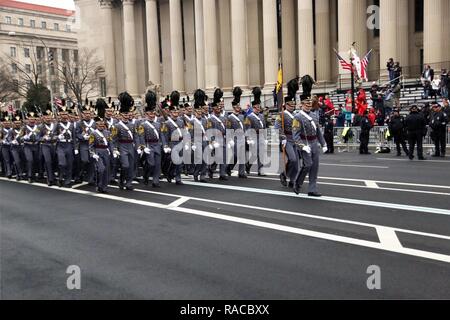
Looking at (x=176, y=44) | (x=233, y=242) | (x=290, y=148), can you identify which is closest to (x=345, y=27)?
(x=176, y=44)

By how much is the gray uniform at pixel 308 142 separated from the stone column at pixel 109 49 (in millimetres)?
51622

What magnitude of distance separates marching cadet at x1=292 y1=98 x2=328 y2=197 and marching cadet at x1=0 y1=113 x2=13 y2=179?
37.1 ft

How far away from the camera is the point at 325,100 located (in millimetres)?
29000

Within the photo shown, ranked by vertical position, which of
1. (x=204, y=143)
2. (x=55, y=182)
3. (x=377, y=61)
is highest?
(x=377, y=61)

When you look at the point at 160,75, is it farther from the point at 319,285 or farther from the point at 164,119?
the point at 319,285

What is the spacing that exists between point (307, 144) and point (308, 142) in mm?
63

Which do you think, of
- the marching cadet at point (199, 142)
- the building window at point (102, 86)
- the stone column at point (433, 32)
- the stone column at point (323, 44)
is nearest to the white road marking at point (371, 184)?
the marching cadet at point (199, 142)

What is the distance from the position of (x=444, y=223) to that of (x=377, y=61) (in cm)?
3550

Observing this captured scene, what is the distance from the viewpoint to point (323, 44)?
42.8 meters

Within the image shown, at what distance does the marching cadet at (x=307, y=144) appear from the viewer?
37.7ft

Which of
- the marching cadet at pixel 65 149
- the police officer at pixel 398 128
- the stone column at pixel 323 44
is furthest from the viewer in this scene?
the stone column at pixel 323 44

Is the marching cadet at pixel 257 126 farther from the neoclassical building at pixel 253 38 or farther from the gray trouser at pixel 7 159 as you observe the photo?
the neoclassical building at pixel 253 38
